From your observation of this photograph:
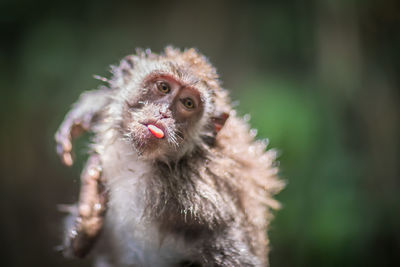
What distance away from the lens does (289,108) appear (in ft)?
14.8

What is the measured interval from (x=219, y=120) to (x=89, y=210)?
871 millimetres

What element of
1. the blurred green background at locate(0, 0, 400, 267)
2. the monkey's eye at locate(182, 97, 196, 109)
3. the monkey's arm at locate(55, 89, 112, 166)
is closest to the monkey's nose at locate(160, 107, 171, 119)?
the monkey's eye at locate(182, 97, 196, 109)

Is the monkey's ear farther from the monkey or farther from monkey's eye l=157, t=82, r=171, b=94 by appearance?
monkey's eye l=157, t=82, r=171, b=94

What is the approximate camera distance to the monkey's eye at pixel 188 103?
6.69 ft

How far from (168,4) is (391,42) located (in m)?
3.11

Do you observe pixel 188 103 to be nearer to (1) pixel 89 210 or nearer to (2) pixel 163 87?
(2) pixel 163 87

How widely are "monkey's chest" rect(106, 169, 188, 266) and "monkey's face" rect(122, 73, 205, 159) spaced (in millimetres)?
225

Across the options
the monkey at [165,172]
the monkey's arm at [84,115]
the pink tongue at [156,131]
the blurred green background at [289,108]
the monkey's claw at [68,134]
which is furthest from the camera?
the blurred green background at [289,108]

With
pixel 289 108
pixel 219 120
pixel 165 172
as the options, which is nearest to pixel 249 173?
pixel 219 120

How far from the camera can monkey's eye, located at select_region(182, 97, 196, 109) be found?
2.04 metres

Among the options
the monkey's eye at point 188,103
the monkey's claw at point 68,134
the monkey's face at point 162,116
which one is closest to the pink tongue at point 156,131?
the monkey's face at point 162,116

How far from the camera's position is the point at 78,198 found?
7.39 ft

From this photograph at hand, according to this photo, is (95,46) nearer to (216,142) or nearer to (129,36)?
(129,36)

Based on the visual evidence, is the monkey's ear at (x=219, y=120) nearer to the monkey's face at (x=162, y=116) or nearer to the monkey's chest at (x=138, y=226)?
the monkey's face at (x=162, y=116)
